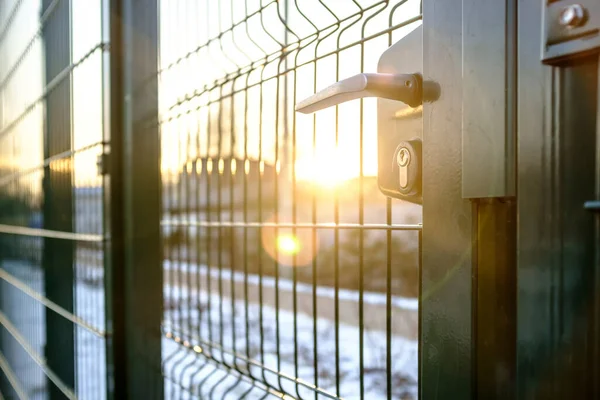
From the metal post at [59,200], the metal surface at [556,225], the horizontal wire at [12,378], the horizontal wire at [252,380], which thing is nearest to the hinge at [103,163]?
the metal post at [59,200]

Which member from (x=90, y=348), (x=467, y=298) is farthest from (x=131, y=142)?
(x=467, y=298)

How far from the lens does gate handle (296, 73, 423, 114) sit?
72cm

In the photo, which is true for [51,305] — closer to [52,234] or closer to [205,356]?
[52,234]

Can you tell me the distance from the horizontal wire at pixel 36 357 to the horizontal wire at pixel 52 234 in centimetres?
65

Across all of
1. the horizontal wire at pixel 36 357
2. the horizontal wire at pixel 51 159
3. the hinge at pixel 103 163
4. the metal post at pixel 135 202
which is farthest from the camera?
the horizontal wire at pixel 36 357

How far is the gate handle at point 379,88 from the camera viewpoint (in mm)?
719

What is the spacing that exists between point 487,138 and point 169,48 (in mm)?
1275

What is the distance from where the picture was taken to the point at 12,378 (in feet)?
12.6

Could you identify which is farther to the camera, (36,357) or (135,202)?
(36,357)

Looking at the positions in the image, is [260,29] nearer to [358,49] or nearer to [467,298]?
[358,49]

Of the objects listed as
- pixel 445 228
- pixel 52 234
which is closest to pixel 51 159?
pixel 52 234

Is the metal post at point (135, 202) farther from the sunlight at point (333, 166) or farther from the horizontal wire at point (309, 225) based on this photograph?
the sunlight at point (333, 166)

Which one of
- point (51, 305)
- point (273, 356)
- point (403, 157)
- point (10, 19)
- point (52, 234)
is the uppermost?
point (10, 19)

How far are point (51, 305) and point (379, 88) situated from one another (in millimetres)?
2482
